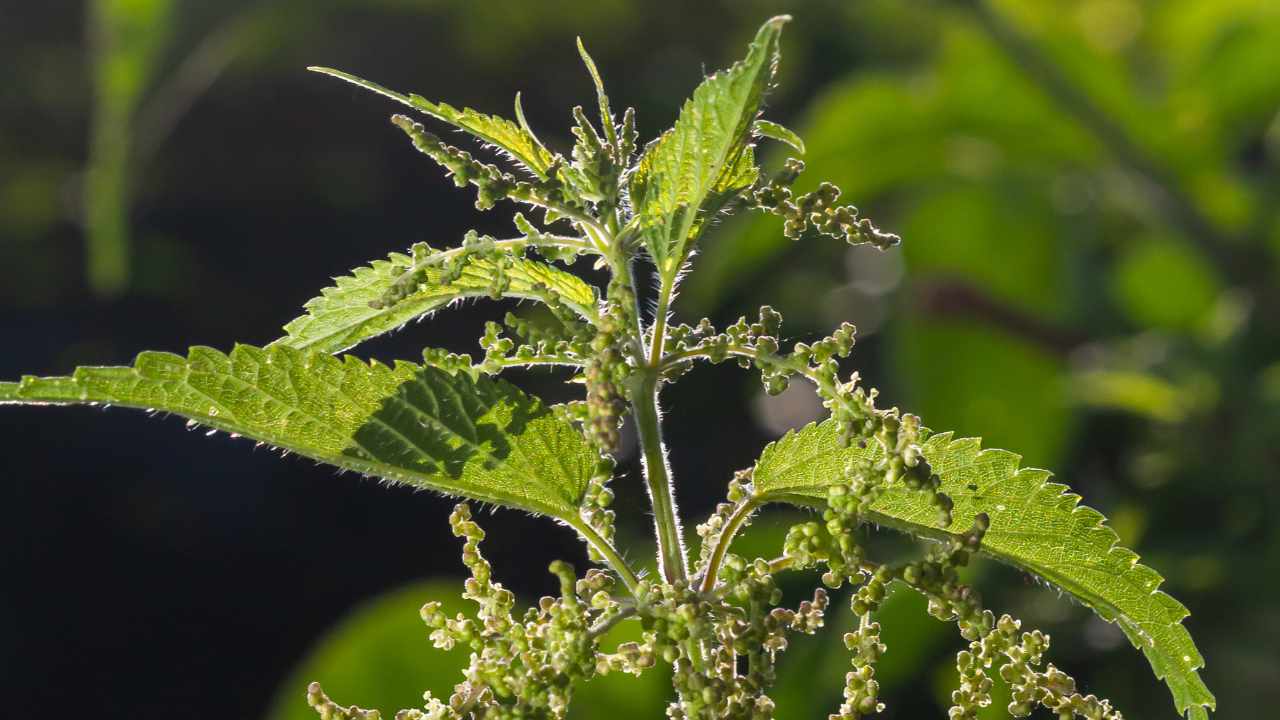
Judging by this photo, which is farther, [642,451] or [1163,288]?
[1163,288]

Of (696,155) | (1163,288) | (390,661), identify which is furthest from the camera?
(1163,288)

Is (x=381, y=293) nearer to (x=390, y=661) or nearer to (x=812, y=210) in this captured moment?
(x=812, y=210)

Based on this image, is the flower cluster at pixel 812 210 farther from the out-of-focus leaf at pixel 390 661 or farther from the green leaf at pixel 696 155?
the out-of-focus leaf at pixel 390 661

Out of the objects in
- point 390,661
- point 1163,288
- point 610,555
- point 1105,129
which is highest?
point 1163,288

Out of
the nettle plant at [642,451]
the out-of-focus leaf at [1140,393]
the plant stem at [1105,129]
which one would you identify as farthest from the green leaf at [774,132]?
the out-of-focus leaf at [1140,393]

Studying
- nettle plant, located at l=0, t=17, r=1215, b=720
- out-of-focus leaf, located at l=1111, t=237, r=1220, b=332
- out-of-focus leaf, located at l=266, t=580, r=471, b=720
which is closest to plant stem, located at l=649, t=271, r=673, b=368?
nettle plant, located at l=0, t=17, r=1215, b=720

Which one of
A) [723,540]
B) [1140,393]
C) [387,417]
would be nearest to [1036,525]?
[723,540]
